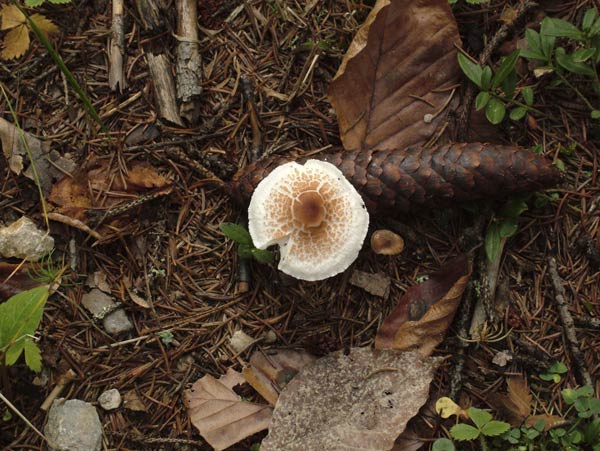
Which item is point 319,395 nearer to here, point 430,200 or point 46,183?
point 430,200

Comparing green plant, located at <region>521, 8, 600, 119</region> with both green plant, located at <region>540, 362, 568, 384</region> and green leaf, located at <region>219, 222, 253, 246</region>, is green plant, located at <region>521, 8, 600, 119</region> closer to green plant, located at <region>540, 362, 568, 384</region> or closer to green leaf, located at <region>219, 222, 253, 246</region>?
green plant, located at <region>540, 362, 568, 384</region>

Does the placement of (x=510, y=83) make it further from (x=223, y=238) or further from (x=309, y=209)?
(x=223, y=238)

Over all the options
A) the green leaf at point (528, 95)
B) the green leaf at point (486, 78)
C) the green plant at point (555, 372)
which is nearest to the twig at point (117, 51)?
the green leaf at point (486, 78)

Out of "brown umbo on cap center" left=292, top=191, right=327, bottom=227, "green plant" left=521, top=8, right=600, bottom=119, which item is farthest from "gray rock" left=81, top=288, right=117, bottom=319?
"green plant" left=521, top=8, right=600, bottom=119

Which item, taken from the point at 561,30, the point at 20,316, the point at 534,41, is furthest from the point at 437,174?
the point at 20,316

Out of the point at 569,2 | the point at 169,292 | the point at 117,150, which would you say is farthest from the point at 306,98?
the point at 569,2

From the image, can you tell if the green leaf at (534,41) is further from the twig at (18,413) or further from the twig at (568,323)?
the twig at (18,413)
